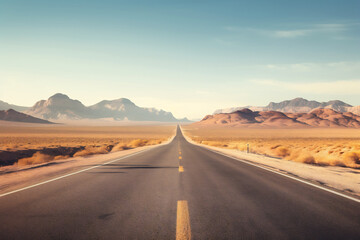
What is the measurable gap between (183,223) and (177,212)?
603 millimetres

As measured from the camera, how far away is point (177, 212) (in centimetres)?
459

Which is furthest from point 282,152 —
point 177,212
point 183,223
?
point 183,223

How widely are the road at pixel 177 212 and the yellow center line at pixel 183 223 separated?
0.05 ft

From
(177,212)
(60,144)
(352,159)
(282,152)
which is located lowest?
(60,144)

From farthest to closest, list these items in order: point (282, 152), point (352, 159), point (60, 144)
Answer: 1. point (60, 144)
2. point (282, 152)
3. point (352, 159)

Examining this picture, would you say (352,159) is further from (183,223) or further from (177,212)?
(183,223)

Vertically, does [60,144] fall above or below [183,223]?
below

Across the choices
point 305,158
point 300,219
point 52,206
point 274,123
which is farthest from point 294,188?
point 274,123

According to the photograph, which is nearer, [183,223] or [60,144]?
[183,223]

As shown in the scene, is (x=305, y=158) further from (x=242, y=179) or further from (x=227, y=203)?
(x=227, y=203)

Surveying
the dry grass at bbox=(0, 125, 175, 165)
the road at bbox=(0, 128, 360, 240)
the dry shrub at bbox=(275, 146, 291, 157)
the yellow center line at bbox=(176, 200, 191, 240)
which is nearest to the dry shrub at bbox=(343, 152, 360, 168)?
the dry shrub at bbox=(275, 146, 291, 157)

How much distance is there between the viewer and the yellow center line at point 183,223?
3.54m

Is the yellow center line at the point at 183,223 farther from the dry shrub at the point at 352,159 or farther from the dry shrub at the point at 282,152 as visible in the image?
the dry shrub at the point at 282,152

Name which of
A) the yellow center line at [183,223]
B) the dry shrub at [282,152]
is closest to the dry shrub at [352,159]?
the dry shrub at [282,152]
